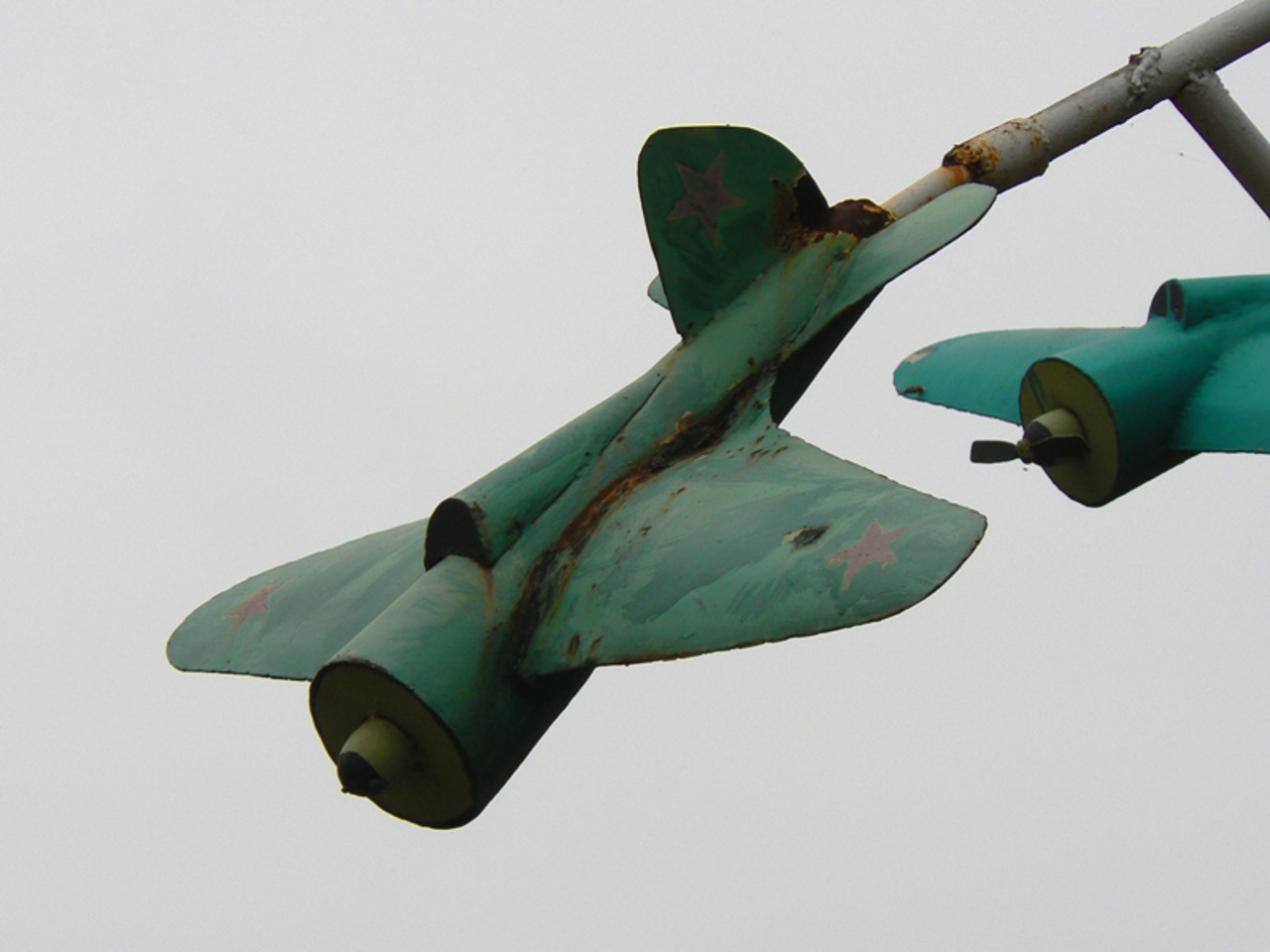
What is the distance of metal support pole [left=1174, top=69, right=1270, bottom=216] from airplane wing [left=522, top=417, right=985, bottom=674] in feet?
8.36

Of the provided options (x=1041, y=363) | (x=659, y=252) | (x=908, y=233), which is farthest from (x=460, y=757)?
(x=1041, y=363)

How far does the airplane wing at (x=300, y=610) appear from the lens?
391cm

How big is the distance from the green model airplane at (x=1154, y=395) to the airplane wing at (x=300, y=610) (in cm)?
177

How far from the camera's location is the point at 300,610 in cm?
411

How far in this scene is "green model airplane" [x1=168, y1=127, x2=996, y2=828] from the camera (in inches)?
122

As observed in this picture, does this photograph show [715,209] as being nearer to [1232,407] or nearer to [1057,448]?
[1057,448]

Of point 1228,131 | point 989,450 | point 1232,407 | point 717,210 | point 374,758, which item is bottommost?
point 1232,407

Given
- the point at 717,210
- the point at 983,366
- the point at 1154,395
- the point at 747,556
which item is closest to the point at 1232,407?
the point at 1154,395

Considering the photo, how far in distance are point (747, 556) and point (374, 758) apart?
3.17 feet

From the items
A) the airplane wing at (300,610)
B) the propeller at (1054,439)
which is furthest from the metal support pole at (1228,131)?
the airplane wing at (300,610)

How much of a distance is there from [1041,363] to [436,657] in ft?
7.71

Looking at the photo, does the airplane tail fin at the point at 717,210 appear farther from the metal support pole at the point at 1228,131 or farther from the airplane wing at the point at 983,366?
the metal support pole at the point at 1228,131

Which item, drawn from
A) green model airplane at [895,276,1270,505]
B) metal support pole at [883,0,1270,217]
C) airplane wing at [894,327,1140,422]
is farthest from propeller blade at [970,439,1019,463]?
metal support pole at [883,0,1270,217]

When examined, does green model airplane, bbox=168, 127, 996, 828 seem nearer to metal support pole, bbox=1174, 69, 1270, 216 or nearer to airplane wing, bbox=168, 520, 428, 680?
airplane wing, bbox=168, 520, 428, 680
